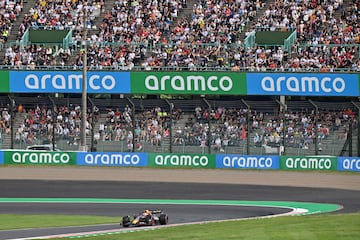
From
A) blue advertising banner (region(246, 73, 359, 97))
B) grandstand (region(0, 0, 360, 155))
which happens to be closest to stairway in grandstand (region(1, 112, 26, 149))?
grandstand (region(0, 0, 360, 155))

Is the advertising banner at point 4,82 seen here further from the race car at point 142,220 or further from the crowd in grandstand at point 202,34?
the race car at point 142,220

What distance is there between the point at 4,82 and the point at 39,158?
17.2 ft

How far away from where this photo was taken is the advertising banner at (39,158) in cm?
4441

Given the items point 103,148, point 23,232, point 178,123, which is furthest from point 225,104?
point 23,232

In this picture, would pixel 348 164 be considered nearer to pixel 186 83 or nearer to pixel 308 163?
pixel 308 163

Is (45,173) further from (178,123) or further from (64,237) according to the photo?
(64,237)

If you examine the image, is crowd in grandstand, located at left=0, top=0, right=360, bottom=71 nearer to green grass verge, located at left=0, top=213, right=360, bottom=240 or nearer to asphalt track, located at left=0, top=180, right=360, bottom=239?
asphalt track, located at left=0, top=180, right=360, bottom=239

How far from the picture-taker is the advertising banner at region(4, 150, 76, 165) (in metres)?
44.4

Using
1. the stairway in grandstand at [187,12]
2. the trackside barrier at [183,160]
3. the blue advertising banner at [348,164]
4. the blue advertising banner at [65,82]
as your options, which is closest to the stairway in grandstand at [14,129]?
the trackside barrier at [183,160]

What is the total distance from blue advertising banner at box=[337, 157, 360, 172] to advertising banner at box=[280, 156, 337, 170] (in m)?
0.21

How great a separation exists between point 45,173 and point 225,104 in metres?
8.02

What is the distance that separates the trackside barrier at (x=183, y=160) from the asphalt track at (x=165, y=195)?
92.2 inches

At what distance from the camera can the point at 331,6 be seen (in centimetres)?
4928

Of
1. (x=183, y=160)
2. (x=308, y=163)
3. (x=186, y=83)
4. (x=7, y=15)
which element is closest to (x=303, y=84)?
(x=308, y=163)
